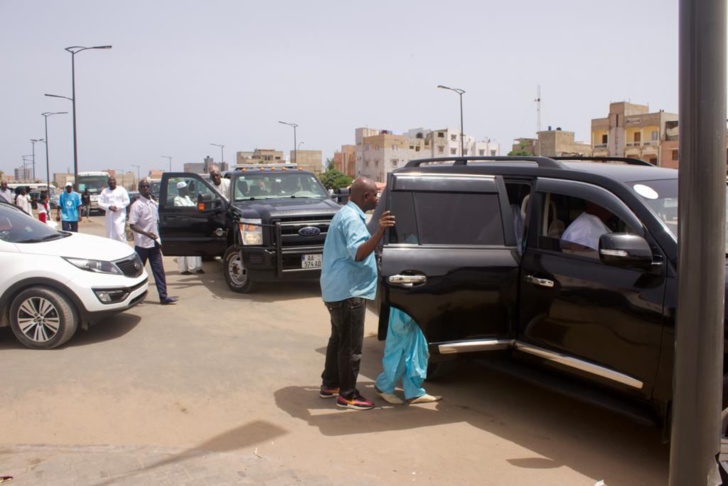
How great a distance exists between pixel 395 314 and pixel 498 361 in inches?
33.9

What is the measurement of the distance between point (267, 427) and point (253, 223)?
503 cm

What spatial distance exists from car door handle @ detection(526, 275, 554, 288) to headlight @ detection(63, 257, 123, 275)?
4.60 meters

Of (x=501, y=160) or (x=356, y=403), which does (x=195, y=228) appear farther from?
(x=356, y=403)

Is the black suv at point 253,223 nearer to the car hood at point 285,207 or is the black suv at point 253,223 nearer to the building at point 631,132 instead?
the car hood at point 285,207

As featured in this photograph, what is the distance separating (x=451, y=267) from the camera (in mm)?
4777

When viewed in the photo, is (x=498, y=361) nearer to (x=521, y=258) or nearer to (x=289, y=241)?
(x=521, y=258)

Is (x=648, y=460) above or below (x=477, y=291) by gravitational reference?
below

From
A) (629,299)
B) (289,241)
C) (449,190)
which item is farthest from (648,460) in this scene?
(289,241)

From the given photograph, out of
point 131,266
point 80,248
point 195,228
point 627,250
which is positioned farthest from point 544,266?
point 195,228

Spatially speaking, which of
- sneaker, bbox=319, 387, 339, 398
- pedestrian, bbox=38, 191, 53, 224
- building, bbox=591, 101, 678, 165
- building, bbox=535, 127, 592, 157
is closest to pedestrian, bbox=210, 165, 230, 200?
sneaker, bbox=319, 387, 339, 398

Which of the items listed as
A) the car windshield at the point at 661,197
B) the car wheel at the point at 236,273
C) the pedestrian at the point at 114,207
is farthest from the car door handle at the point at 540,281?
the pedestrian at the point at 114,207

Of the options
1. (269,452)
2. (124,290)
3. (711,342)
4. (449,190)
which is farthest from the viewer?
(124,290)

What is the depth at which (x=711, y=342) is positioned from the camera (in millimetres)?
2396

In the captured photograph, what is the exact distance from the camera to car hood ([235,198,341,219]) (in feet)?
30.7
